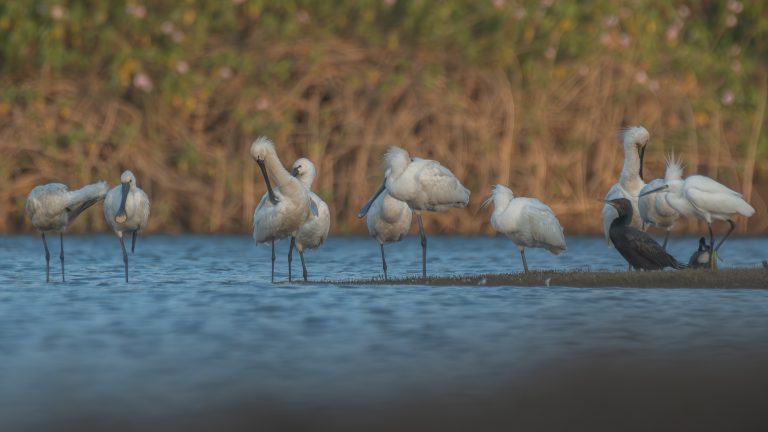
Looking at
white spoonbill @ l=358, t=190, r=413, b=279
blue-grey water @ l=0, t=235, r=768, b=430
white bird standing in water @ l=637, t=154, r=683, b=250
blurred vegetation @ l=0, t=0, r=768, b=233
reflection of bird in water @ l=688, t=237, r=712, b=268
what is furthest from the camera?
blurred vegetation @ l=0, t=0, r=768, b=233

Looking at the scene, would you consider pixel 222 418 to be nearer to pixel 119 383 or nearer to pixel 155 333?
pixel 119 383

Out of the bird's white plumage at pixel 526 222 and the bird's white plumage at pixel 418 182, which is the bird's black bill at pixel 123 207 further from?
the bird's white plumage at pixel 526 222

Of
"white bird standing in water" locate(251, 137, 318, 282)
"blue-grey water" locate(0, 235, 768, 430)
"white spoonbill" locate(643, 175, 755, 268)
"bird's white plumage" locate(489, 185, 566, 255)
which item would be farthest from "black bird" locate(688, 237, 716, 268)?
"white bird standing in water" locate(251, 137, 318, 282)

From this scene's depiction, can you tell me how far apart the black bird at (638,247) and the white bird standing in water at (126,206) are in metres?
4.46

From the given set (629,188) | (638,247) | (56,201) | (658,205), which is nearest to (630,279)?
(638,247)

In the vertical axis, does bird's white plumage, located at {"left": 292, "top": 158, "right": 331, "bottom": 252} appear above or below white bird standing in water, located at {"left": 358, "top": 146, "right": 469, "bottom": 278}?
below

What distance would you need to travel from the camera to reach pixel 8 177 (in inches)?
789

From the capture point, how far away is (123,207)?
14031 millimetres

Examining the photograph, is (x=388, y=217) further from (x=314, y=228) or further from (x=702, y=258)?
(x=702, y=258)

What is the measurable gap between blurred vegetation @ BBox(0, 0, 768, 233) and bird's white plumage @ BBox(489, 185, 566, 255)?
7.24m

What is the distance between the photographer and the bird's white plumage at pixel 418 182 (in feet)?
44.5

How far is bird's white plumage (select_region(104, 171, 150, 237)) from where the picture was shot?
14.2 meters

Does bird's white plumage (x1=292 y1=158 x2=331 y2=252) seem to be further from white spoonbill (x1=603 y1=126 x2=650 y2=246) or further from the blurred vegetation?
the blurred vegetation

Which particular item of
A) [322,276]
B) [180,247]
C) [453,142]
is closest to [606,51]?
[453,142]
